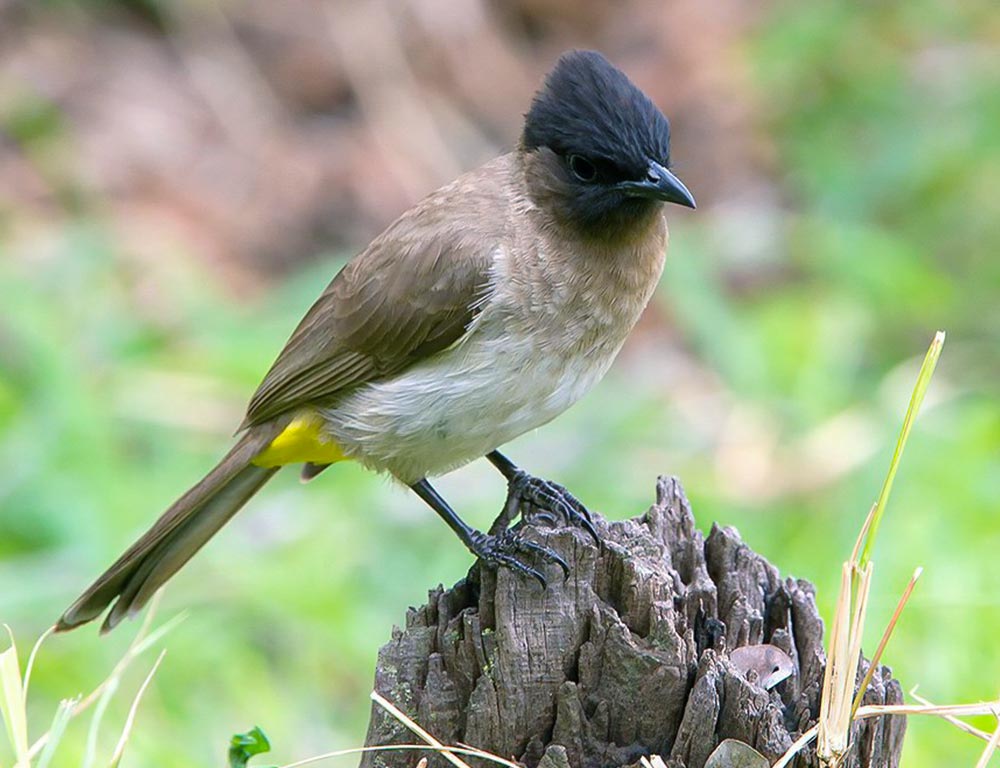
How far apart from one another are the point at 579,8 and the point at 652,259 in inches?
229

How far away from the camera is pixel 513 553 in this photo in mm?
2908

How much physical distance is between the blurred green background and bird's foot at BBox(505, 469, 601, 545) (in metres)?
1.02

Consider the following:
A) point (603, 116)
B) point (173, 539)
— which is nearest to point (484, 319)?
point (603, 116)

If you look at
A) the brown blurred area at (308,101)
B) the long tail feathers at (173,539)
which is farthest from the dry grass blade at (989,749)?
the brown blurred area at (308,101)

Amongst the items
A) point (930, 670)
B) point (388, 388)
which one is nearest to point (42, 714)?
point (388, 388)

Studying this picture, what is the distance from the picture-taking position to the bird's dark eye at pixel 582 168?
137 inches

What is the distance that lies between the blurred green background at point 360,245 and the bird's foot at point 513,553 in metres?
1.14

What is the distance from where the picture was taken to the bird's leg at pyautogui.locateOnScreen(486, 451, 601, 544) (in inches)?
131

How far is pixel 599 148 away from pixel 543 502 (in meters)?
0.78

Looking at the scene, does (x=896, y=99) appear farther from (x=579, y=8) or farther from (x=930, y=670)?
(x=930, y=670)

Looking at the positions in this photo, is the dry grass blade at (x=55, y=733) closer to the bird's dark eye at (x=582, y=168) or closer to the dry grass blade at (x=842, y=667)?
the dry grass blade at (x=842, y=667)

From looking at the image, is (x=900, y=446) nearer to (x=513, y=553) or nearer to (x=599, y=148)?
(x=513, y=553)

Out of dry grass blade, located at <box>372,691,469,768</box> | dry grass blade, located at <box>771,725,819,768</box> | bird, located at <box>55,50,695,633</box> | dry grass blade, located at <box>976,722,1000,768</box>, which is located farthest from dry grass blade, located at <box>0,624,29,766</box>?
dry grass blade, located at <box>976,722,1000,768</box>

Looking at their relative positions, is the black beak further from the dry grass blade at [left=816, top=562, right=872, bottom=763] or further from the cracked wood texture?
the dry grass blade at [left=816, top=562, right=872, bottom=763]
